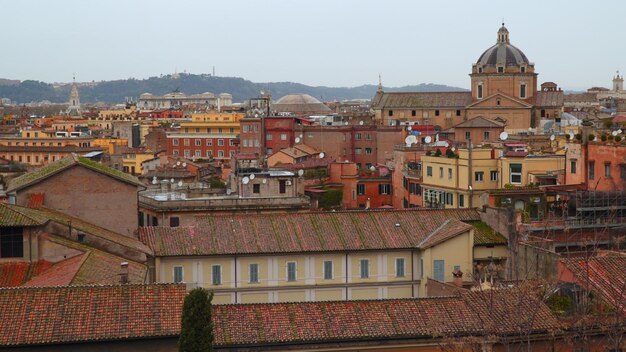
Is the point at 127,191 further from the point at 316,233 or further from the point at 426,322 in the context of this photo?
the point at 426,322

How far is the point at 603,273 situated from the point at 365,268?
429 inches

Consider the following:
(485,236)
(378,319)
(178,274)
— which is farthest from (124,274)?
(485,236)

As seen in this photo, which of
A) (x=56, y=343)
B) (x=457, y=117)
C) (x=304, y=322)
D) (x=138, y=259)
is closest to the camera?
(x=56, y=343)

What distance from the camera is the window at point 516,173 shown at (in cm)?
4422

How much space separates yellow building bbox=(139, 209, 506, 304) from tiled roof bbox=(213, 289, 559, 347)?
9.23 m

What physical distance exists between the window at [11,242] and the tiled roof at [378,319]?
7.31 meters

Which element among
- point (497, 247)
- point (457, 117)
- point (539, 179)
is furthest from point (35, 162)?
point (497, 247)

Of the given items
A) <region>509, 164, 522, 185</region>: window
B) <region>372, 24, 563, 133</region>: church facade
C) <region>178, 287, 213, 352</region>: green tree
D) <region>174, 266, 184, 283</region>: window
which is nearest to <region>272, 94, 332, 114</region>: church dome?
<region>372, 24, 563, 133</region>: church facade

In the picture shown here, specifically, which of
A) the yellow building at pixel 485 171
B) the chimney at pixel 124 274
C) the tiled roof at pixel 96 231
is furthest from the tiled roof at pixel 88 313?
the yellow building at pixel 485 171

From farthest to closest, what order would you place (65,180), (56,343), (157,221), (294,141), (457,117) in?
(457,117)
(294,141)
(157,221)
(65,180)
(56,343)

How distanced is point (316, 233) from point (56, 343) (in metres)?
14.4

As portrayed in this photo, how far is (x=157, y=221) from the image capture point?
40.8 metres

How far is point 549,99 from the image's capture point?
3403 inches

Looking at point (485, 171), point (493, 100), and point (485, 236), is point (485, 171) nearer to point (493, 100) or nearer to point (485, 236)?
point (485, 236)
